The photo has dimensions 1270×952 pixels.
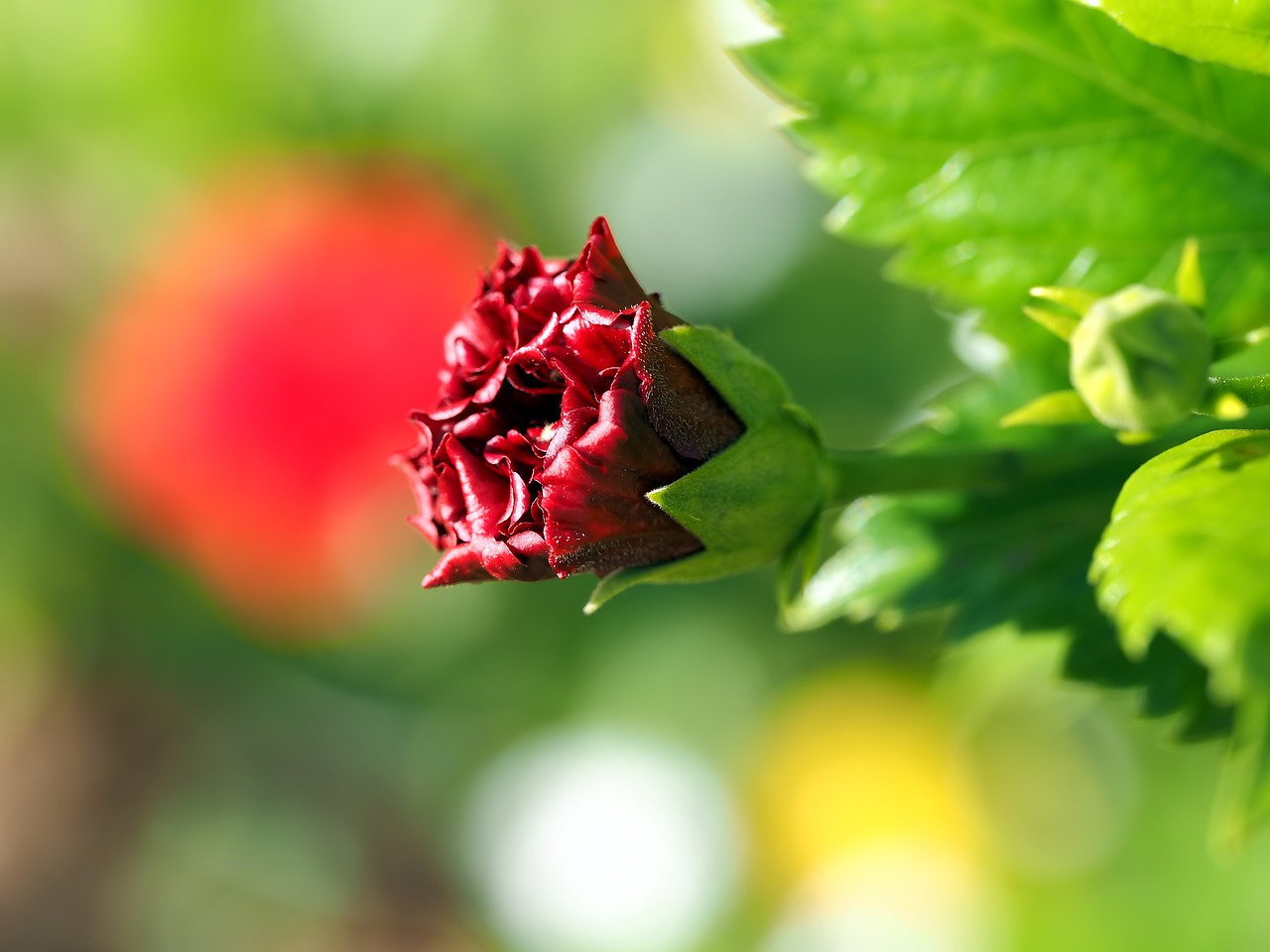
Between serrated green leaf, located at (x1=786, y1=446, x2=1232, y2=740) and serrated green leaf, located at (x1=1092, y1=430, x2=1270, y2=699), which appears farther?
serrated green leaf, located at (x1=786, y1=446, x2=1232, y2=740)

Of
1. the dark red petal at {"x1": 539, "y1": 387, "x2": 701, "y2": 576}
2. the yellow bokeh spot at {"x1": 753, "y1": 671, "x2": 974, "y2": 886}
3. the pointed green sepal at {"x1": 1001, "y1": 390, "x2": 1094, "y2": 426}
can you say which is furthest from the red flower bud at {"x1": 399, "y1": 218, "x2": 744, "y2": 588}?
the yellow bokeh spot at {"x1": 753, "y1": 671, "x2": 974, "y2": 886}

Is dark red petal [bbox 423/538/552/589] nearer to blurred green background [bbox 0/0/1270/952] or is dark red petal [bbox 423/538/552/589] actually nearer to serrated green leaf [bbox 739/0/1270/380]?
serrated green leaf [bbox 739/0/1270/380]

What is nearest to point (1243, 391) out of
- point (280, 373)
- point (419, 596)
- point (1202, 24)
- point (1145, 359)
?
point (1145, 359)

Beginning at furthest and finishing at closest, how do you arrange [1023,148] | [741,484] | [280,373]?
[280,373]
[1023,148]
[741,484]

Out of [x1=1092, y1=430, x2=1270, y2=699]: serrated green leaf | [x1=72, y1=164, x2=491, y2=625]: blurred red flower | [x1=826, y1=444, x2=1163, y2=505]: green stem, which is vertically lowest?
[x1=72, y1=164, x2=491, y2=625]: blurred red flower

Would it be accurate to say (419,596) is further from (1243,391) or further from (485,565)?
(1243,391)

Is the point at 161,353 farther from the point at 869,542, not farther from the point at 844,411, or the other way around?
the point at 869,542
